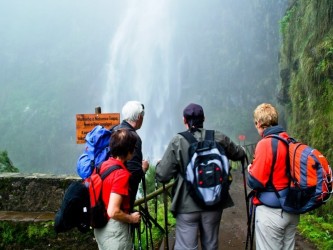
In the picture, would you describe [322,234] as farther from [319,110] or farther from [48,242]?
[48,242]

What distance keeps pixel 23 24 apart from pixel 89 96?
148ft

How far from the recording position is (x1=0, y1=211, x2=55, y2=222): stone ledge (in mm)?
3826

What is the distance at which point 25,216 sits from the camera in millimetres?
3930

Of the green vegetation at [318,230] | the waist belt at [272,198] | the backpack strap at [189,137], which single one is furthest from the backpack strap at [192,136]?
the green vegetation at [318,230]

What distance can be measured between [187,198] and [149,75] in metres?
44.2

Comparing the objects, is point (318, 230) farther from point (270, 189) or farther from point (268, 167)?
point (268, 167)

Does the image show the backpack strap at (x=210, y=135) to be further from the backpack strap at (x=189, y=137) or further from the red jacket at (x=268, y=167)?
the red jacket at (x=268, y=167)

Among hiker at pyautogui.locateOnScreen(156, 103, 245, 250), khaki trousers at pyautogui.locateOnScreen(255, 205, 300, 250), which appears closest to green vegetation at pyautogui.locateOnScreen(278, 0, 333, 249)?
khaki trousers at pyautogui.locateOnScreen(255, 205, 300, 250)

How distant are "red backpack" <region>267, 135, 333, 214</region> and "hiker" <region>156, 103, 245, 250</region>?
53cm

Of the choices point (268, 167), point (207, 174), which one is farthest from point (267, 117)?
A: point (207, 174)

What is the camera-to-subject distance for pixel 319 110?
6309mm

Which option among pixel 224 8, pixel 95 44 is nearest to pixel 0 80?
pixel 95 44

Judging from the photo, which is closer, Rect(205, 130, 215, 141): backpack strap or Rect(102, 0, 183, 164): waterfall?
Rect(205, 130, 215, 141): backpack strap

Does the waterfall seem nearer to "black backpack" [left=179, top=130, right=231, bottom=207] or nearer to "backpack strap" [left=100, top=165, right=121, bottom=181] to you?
"black backpack" [left=179, top=130, right=231, bottom=207]
